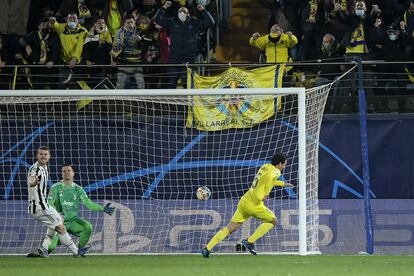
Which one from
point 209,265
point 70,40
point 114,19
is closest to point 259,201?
point 209,265

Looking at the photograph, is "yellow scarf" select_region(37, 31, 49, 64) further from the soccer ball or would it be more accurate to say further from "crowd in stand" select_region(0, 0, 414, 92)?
the soccer ball

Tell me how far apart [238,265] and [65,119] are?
232 inches

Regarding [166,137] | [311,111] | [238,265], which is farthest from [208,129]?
[238,265]

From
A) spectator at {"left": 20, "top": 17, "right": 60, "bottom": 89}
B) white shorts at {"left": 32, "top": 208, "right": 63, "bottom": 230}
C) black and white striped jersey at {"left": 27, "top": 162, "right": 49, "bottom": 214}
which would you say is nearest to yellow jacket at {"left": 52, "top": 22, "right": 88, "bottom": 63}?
spectator at {"left": 20, "top": 17, "right": 60, "bottom": 89}

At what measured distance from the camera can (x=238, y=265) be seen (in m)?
13.9

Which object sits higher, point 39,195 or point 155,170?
point 155,170

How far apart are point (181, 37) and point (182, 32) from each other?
0.44ft

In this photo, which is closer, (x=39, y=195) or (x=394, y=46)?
(x=39, y=195)

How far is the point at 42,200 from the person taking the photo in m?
16.2

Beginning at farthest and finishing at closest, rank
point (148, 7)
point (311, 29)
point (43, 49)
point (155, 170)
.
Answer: point (148, 7) < point (43, 49) < point (311, 29) < point (155, 170)

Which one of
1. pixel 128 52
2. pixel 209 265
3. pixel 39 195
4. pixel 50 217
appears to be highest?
pixel 128 52

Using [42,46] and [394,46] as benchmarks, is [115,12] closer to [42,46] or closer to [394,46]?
[42,46]

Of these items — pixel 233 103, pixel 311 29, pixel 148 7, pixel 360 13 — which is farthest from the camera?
pixel 148 7

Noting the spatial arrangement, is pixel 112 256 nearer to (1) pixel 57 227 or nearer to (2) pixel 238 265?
(1) pixel 57 227
